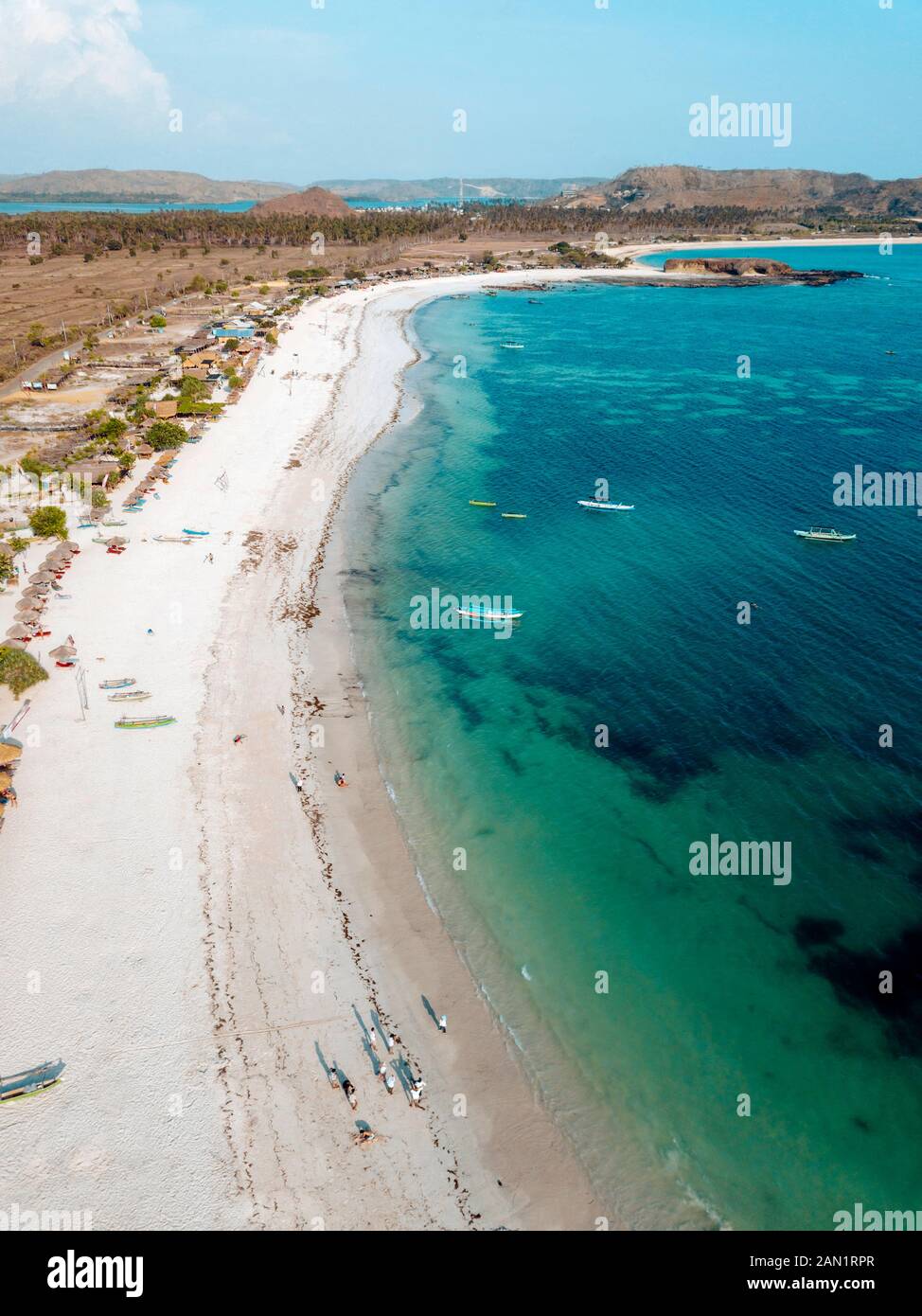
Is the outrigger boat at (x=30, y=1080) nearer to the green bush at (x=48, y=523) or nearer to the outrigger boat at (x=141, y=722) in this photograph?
the outrigger boat at (x=141, y=722)

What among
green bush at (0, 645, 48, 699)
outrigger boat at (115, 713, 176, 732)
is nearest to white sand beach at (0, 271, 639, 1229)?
outrigger boat at (115, 713, 176, 732)

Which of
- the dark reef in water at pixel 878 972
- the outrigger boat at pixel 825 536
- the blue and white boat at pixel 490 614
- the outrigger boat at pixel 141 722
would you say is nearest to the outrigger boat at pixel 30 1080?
the outrigger boat at pixel 141 722

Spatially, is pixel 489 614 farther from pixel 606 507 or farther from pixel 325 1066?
pixel 325 1066

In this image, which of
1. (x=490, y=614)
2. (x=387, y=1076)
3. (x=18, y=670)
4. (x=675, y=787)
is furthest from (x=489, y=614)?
(x=387, y=1076)
